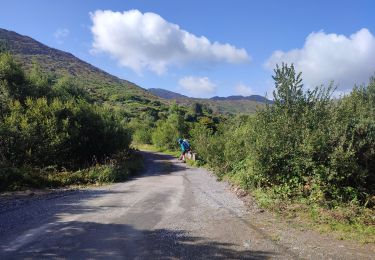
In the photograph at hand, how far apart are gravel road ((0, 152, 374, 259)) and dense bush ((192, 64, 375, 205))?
161cm

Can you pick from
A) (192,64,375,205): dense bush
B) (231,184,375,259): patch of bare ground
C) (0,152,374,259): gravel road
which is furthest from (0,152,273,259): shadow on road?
(192,64,375,205): dense bush

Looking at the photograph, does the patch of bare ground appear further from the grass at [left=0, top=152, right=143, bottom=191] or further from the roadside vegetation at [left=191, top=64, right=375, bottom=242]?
the grass at [left=0, top=152, right=143, bottom=191]

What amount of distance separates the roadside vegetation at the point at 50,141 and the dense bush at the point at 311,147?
7.25 m

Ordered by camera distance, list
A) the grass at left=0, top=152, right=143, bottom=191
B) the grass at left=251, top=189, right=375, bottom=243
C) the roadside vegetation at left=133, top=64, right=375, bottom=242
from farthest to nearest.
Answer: the grass at left=0, top=152, right=143, bottom=191 → the roadside vegetation at left=133, top=64, right=375, bottom=242 → the grass at left=251, top=189, right=375, bottom=243

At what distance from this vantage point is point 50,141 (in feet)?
58.3

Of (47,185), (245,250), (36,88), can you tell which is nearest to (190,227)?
(245,250)

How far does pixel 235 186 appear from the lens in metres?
14.3

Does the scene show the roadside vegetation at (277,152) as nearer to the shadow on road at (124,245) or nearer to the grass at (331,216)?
the grass at (331,216)

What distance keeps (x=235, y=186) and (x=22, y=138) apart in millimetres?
9830

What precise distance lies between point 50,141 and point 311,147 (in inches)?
477

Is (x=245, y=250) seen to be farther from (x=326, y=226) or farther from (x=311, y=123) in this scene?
(x=311, y=123)

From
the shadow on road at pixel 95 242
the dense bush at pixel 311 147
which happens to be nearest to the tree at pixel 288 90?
the dense bush at pixel 311 147

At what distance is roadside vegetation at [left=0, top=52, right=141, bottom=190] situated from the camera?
1534cm

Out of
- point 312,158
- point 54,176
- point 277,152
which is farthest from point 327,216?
point 54,176
